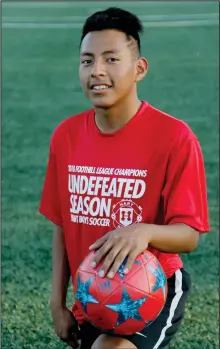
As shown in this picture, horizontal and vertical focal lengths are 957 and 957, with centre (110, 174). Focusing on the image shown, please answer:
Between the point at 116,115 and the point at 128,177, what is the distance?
0.83 ft

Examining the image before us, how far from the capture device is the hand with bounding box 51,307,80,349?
3.82 meters

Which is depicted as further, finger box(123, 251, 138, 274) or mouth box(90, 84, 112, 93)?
Answer: mouth box(90, 84, 112, 93)

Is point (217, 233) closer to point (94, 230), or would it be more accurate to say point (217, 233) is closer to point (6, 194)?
point (6, 194)

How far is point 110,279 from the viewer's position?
10.8 ft

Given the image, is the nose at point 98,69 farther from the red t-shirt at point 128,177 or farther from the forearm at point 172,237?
the forearm at point 172,237

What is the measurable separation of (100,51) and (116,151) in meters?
0.40

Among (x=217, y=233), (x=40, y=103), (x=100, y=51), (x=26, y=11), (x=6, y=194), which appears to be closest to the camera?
(x=100, y=51)

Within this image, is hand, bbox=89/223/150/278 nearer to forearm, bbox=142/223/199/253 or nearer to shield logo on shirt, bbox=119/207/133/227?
forearm, bbox=142/223/199/253

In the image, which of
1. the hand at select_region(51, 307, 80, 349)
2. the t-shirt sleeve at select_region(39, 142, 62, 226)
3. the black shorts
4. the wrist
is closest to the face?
the t-shirt sleeve at select_region(39, 142, 62, 226)

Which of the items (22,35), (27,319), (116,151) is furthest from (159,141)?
(22,35)

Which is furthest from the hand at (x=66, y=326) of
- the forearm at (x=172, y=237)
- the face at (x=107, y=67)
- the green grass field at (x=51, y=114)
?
the green grass field at (x=51, y=114)

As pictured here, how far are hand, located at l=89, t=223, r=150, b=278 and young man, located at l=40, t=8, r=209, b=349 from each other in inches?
2.8

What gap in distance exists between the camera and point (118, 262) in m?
3.26

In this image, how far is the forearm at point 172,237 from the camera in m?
3.38
